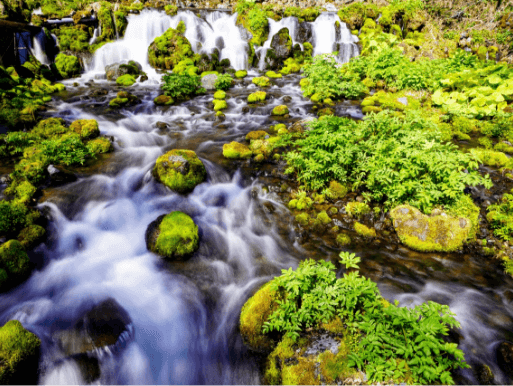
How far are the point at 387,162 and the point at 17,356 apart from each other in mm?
7020

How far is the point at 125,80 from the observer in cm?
1659

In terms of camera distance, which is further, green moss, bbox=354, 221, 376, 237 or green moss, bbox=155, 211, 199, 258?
green moss, bbox=354, 221, 376, 237

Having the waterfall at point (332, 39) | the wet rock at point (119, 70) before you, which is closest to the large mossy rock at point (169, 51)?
the wet rock at point (119, 70)

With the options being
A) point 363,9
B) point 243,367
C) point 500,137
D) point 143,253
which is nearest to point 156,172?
point 143,253

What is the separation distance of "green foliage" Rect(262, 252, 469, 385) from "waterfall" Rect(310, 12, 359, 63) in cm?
2230

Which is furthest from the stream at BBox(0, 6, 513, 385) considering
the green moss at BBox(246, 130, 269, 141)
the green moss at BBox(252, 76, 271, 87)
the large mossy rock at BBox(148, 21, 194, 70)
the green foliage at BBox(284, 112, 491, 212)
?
the large mossy rock at BBox(148, 21, 194, 70)

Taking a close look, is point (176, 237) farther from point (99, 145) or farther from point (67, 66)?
point (67, 66)

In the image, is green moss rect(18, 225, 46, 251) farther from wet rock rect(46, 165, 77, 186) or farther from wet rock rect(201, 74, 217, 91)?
wet rock rect(201, 74, 217, 91)

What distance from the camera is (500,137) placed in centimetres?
902

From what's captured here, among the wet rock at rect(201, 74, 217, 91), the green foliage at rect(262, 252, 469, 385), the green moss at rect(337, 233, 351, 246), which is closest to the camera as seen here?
the green foliage at rect(262, 252, 469, 385)

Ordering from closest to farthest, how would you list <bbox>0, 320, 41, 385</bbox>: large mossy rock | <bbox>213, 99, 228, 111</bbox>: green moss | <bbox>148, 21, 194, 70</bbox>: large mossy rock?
1. <bbox>0, 320, 41, 385</bbox>: large mossy rock
2. <bbox>213, 99, 228, 111</bbox>: green moss
3. <bbox>148, 21, 194, 70</bbox>: large mossy rock

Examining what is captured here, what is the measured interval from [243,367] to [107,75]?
20.0 m

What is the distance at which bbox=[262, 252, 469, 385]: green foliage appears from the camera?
2570 millimetres

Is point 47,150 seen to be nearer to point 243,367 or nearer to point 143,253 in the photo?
point 143,253
